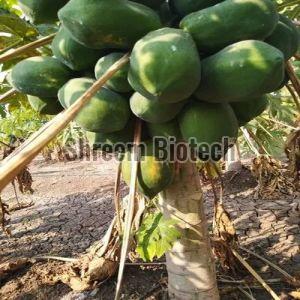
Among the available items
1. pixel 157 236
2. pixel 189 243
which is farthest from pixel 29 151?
pixel 189 243

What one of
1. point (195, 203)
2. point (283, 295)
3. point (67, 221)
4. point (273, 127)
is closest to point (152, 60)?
point (195, 203)

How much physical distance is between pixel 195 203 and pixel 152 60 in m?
0.72

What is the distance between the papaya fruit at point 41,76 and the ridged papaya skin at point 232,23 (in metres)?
0.35

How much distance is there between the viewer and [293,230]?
3.05 metres

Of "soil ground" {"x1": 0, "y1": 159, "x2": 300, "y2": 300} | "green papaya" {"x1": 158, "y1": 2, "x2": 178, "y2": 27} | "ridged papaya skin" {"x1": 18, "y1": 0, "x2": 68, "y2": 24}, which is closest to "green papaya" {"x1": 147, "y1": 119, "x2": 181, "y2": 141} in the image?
"green papaya" {"x1": 158, "y1": 2, "x2": 178, "y2": 27}

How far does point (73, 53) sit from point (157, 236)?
661 millimetres

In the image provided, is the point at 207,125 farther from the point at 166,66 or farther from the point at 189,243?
the point at 189,243

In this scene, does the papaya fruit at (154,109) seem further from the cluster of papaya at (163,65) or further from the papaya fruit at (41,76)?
the papaya fruit at (41,76)

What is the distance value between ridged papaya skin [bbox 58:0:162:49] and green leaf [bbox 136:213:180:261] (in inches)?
25.7

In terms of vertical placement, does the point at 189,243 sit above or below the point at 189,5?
below

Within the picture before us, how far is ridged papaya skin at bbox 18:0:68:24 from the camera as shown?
3.26 feet

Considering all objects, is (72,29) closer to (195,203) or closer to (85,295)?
(195,203)

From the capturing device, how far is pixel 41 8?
3.28 feet

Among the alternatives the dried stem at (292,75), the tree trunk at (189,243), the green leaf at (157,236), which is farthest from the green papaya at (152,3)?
the green leaf at (157,236)
